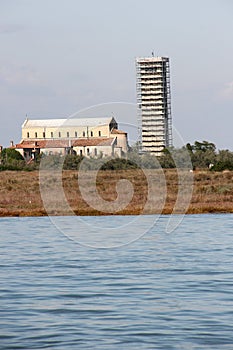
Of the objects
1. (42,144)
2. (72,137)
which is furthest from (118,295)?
(72,137)

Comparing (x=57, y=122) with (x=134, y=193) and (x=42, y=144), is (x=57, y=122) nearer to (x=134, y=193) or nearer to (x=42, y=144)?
(x=42, y=144)

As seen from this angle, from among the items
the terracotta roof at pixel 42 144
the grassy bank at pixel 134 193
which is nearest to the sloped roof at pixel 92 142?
the terracotta roof at pixel 42 144

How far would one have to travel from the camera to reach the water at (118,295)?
419 inches

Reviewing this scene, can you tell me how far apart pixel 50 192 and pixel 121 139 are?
70776 millimetres

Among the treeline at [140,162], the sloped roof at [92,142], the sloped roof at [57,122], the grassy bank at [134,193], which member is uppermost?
the sloped roof at [57,122]

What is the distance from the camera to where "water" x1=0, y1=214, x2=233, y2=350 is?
419 inches

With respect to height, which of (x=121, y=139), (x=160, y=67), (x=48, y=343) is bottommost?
(x=48, y=343)

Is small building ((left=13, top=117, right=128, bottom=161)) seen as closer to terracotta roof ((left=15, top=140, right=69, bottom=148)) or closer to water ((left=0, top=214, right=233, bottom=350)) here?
terracotta roof ((left=15, top=140, right=69, bottom=148))

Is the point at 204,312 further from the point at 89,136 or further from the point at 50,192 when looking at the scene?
the point at 89,136

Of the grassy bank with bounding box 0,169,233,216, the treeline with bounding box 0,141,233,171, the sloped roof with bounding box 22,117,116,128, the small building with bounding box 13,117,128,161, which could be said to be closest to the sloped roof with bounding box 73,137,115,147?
the small building with bounding box 13,117,128,161

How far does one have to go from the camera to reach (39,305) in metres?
12.9

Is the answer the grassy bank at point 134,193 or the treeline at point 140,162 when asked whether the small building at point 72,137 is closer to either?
the treeline at point 140,162

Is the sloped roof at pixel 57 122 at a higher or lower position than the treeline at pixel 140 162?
higher

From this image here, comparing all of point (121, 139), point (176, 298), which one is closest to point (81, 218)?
point (176, 298)
